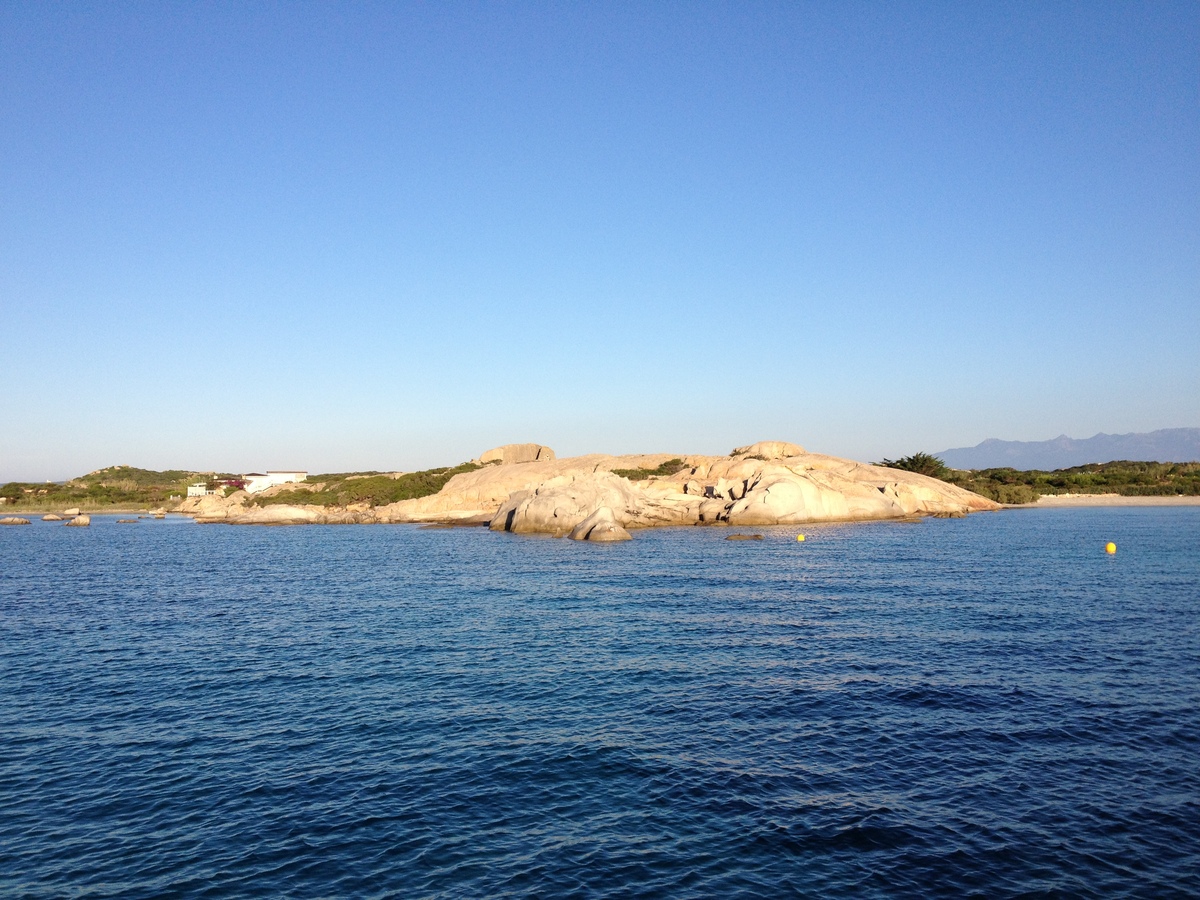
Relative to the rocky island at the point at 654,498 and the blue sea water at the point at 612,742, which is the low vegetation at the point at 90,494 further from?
the blue sea water at the point at 612,742

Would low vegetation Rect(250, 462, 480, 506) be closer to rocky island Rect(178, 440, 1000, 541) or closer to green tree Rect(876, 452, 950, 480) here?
rocky island Rect(178, 440, 1000, 541)

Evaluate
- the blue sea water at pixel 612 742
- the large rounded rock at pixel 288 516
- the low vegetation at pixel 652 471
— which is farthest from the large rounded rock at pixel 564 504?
the large rounded rock at pixel 288 516

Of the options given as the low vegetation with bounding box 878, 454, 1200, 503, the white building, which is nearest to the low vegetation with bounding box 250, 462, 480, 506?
the white building

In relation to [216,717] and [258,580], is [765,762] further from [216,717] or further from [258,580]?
[258,580]

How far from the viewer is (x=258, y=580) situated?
50.3 metres

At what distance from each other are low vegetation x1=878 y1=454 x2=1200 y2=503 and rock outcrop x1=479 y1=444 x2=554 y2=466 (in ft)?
195

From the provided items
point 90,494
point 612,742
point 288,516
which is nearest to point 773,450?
point 288,516

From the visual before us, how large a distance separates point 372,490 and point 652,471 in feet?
151

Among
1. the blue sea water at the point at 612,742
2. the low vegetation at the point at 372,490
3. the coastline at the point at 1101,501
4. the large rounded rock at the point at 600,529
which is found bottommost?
the blue sea water at the point at 612,742

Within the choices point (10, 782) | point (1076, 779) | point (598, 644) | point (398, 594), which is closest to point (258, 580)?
point (398, 594)

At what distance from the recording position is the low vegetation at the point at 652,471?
376 ft

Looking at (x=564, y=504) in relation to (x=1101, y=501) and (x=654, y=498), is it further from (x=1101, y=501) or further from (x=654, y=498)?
(x=1101, y=501)

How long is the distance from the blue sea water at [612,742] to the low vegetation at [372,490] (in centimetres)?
7927

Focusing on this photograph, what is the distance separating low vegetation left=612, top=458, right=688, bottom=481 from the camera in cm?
11469
